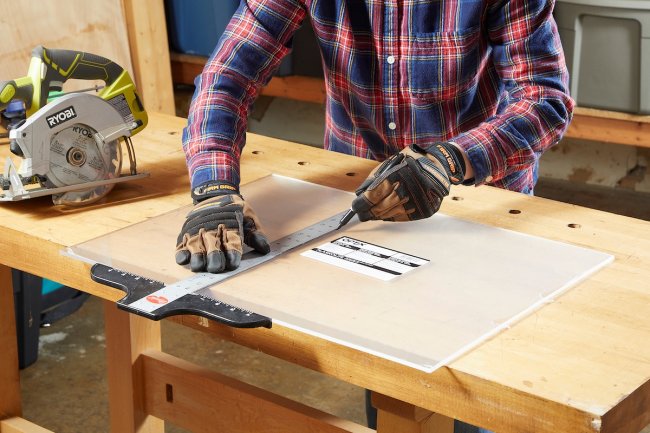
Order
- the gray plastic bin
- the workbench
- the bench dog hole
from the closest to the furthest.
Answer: the workbench
the bench dog hole
the gray plastic bin

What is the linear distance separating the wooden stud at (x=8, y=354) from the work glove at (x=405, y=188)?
2.89ft

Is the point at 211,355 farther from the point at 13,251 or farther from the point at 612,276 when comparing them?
the point at 612,276

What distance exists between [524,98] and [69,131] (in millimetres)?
839

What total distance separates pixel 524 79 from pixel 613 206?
2472 millimetres

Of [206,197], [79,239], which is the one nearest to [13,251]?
[79,239]

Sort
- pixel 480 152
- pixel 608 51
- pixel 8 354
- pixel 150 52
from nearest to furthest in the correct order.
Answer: pixel 480 152
pixel 8 354
pixel 150 52
pixel 608 51

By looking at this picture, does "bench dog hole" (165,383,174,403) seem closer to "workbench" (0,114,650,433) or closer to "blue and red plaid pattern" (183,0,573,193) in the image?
"workbench" (0,114,650,433)

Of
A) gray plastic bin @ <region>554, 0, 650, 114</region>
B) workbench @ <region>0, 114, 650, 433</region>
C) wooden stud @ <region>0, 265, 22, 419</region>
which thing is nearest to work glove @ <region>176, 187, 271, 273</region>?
workbench @ <region>0, 114, 650, 433</region>

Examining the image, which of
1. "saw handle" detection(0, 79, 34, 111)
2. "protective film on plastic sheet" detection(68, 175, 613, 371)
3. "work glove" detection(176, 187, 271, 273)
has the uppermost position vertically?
"saw handle" detection(0, 79, 34, 111)

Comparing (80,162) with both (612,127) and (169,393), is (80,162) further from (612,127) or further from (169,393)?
(612,127)

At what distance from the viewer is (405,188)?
1.64m

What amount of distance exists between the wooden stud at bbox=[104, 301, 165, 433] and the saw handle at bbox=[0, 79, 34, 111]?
0.47m

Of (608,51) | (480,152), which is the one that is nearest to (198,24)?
(608,51)

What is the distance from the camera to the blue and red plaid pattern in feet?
5.91
